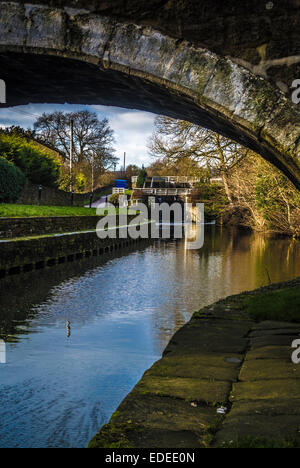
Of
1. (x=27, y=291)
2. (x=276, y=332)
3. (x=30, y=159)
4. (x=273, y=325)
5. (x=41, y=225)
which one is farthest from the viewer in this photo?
(x=30, y=159)

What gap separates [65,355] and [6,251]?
6951mm

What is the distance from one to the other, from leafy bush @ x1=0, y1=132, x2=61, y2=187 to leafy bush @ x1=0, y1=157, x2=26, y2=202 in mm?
2742

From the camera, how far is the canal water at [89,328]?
501 centimetres

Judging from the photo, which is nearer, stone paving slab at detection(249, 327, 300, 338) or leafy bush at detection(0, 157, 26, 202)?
stone paving slab at detection(249, 327, 300, 338)

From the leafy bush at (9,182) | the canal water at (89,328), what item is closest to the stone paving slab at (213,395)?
the canal water at (89,328)

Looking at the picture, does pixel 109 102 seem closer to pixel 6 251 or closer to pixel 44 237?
pixel 6 251

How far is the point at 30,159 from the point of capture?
3062 centimetres

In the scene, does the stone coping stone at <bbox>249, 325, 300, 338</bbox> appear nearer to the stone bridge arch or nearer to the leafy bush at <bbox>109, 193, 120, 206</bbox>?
the stone bridge arch

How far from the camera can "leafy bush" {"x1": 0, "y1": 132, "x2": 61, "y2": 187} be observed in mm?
28109

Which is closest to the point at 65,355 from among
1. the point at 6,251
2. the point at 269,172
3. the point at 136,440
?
the point at 136,440

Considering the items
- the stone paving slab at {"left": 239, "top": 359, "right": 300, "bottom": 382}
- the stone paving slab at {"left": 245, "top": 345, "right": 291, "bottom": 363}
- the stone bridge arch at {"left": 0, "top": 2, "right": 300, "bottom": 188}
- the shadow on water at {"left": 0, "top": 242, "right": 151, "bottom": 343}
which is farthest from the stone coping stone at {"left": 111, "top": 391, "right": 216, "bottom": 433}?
the shadow on water at {"left": 0, "top": 242, "right": 151, "bottom": 343}

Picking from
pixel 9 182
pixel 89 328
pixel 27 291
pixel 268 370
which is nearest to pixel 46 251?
pixel 27 291

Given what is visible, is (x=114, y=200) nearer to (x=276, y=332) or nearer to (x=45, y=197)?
(x=45, y=197)

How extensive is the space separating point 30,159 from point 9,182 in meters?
6.85
